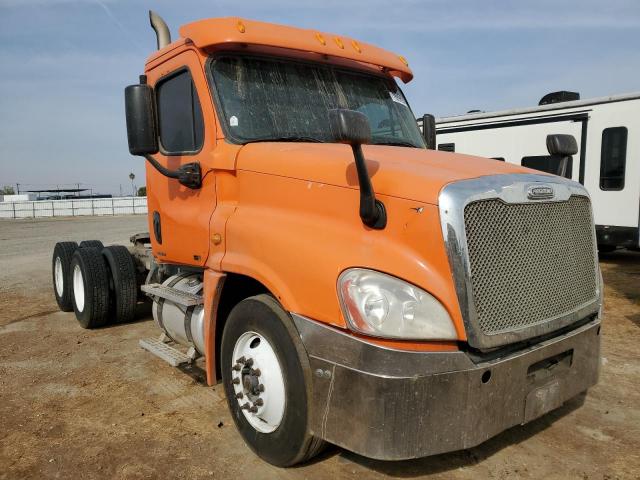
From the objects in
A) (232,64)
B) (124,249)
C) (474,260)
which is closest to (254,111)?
(232,64)

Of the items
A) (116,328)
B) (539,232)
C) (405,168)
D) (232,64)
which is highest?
(232,64)

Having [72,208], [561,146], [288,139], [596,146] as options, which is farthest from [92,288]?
[72,208]

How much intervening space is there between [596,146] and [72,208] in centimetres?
3648

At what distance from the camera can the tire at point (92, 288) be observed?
20.4 feet

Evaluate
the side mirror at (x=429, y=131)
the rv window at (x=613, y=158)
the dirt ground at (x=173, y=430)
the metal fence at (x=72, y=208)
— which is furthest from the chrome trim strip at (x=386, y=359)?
the metal fence at (x=72, y=208)

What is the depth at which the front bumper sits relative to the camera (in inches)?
97.7

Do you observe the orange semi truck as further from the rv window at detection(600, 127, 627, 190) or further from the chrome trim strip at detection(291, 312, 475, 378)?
the rv window at detection(600, 127, 627, 190)

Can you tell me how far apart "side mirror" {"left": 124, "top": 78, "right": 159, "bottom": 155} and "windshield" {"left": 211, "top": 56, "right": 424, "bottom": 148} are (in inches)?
21.5

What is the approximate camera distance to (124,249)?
657 cm

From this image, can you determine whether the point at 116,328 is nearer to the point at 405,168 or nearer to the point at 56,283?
the point at 56,283

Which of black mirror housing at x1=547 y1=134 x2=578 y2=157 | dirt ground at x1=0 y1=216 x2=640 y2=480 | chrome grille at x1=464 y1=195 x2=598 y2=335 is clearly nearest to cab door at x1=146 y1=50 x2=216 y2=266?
dirt ground at x1=0 y1=216 x2=640 y2=480

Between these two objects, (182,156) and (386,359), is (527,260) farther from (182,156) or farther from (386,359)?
(182,156)

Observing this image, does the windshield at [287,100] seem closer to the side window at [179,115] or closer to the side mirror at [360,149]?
the side window at [179,115]

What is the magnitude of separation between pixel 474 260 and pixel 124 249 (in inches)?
200
